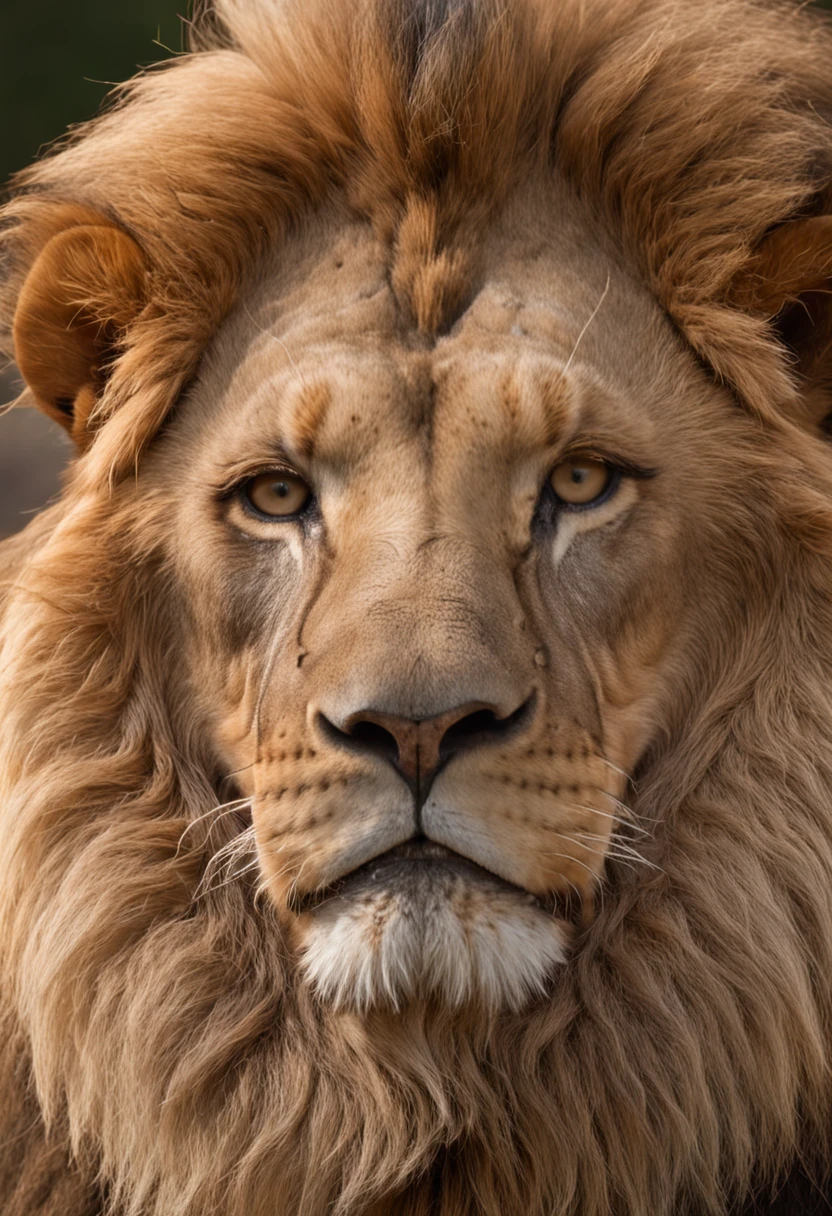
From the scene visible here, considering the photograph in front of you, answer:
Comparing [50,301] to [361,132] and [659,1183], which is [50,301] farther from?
[659,1183]

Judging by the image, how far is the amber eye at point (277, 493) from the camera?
2184 mm

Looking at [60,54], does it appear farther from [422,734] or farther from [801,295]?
[422,734]

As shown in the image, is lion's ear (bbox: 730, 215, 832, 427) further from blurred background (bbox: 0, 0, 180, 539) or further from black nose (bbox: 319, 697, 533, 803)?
blurred background (bbox: 0, 0, 180, 539)

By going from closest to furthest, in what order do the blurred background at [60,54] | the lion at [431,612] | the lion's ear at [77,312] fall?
the lion at [431,612], the lion's ear at [77,312], the blurred background at [60,54]

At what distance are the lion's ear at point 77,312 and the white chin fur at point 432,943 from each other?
885 mm

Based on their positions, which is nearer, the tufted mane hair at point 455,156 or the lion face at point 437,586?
the lion face at point 437,586

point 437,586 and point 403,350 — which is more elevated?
point 403,350

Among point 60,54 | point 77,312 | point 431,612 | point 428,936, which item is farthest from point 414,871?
point 60,54

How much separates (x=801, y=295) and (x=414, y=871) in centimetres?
99

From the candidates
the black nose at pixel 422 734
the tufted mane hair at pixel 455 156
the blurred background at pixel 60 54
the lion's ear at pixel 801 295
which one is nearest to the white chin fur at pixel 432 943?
the black nose at pixel 422 734

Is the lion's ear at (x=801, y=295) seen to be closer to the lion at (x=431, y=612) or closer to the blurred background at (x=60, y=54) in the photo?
the lion at (x=431, y=612)

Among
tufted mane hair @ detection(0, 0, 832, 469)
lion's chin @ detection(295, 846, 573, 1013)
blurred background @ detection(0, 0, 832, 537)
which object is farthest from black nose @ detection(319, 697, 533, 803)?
blurred background @ detection(0, 0, 832, 537)

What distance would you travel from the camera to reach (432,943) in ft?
6.21

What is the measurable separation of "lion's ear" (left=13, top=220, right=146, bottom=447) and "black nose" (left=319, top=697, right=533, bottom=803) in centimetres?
75
